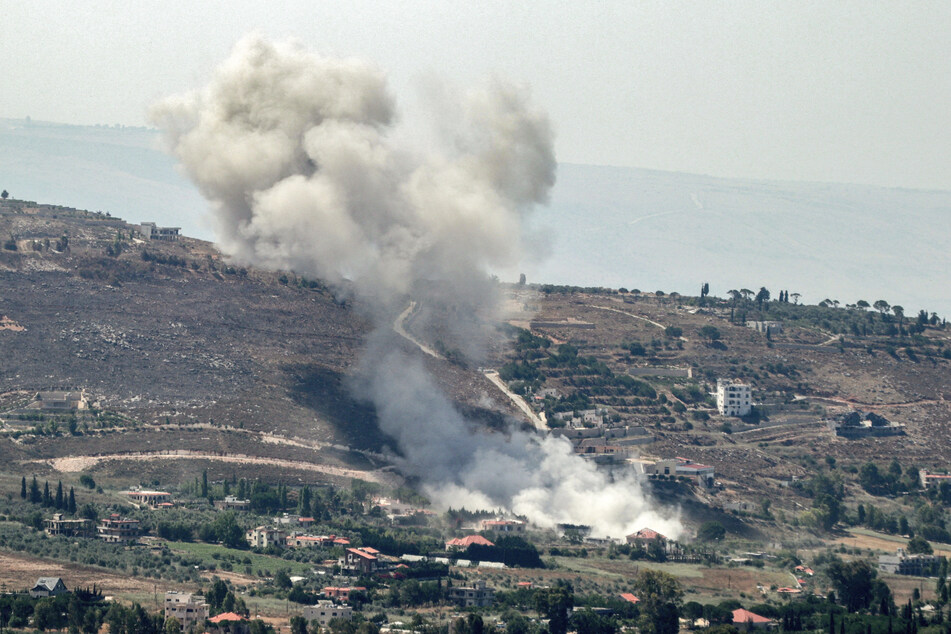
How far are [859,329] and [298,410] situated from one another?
2443 inches

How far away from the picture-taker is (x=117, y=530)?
4222 inches

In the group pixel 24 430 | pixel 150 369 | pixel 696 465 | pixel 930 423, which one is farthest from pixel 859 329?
pixel 24 430

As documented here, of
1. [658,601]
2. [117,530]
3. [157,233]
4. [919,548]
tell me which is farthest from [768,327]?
[117,530]

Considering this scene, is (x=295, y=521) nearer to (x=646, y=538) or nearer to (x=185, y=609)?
(x=646, y=538)

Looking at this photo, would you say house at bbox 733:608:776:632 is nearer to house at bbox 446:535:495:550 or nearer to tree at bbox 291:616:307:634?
house at bbox 446:535:495:550

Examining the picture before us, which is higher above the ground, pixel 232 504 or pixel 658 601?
pixel 232 504

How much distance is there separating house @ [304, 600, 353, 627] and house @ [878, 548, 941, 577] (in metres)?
37.8

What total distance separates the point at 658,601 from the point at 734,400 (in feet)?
180

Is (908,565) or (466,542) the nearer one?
(466,542)

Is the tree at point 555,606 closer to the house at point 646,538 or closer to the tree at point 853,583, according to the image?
the tree at point 853,583

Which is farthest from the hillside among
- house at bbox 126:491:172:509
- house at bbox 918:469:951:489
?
house at bbox 918:469:951:489

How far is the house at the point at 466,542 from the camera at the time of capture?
111750 mm

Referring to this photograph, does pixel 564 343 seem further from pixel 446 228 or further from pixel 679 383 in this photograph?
pixel 446 228

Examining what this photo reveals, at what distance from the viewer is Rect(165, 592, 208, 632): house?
89.1 metres
